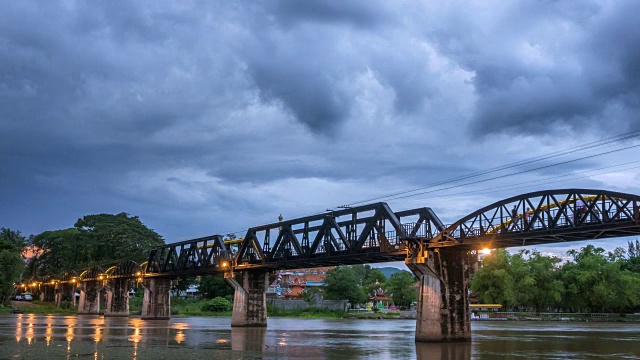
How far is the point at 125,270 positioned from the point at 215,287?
3453 cm

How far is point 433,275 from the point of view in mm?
54875

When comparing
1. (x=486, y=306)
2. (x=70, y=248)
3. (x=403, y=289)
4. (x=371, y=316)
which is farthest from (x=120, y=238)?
(x=486, y=306)

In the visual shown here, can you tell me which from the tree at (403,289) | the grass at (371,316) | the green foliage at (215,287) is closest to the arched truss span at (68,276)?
the green foliage at (215,287)

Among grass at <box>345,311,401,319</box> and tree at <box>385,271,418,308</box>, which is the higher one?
tree at <box>385,271,418,308</box>

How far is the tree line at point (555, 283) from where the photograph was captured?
134m

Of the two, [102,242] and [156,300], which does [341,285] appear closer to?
[156,300]

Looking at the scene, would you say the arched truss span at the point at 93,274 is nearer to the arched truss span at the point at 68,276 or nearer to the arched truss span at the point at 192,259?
the arched truss span at the point at 68,276

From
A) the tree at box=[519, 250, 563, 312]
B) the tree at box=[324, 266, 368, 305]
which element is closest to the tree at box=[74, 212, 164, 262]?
the tree at box=[324, 266, 368, 305]

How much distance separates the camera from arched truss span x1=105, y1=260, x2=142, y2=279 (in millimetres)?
132125

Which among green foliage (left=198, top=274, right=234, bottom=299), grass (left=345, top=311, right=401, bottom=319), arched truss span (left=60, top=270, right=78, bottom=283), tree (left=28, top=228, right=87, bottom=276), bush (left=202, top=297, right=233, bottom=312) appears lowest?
grass (left=345, top=311, right=401, bottom=319)

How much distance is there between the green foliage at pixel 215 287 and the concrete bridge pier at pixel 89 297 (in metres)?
29.4

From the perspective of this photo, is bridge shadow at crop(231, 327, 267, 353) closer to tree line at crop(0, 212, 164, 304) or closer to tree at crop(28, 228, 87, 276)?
tree line at crop(0, 212, 164, 304)

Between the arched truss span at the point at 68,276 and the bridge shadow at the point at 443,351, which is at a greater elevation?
the arched truss span at the point at 68,276

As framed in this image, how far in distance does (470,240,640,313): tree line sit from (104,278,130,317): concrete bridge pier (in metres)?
88.1
